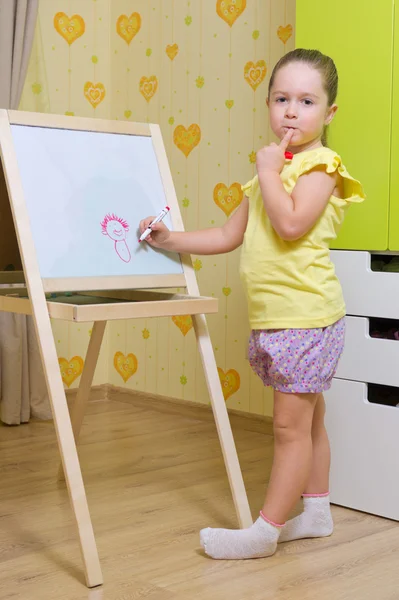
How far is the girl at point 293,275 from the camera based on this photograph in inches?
64.5

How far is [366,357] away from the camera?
1.96 meters

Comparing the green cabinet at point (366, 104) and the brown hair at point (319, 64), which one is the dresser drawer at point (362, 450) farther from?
the brown hair at point (319, 64)

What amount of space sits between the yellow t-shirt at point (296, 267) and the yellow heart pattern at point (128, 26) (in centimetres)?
175

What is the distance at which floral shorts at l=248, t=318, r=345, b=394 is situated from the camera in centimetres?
165

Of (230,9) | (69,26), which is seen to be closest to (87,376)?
(230,9)

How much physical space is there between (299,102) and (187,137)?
137cm

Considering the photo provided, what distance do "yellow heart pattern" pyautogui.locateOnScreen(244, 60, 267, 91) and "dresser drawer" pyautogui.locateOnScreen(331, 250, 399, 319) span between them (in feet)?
3.00

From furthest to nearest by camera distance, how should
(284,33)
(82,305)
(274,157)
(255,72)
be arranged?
(255,72), (284,33), (274,157), (82,305)

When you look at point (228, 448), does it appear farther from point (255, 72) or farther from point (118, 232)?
point (255, 72)

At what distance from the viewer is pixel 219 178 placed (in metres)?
2.88

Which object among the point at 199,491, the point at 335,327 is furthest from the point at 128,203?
the point at 199,491

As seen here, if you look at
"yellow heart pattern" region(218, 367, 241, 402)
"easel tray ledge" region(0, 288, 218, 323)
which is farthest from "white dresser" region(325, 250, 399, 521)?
"yellow heart pattern" region(218, 367, 241, 402)

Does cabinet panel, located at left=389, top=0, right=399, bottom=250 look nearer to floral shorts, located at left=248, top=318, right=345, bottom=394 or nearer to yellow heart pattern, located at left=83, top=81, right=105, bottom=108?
floral shorts, located at left=248, top=318, right=345, bottom=394

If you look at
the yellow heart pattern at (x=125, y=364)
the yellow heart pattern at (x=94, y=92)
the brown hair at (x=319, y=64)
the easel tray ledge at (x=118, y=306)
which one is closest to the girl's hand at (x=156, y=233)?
the easel tray ledge at (x=118, y=306)
